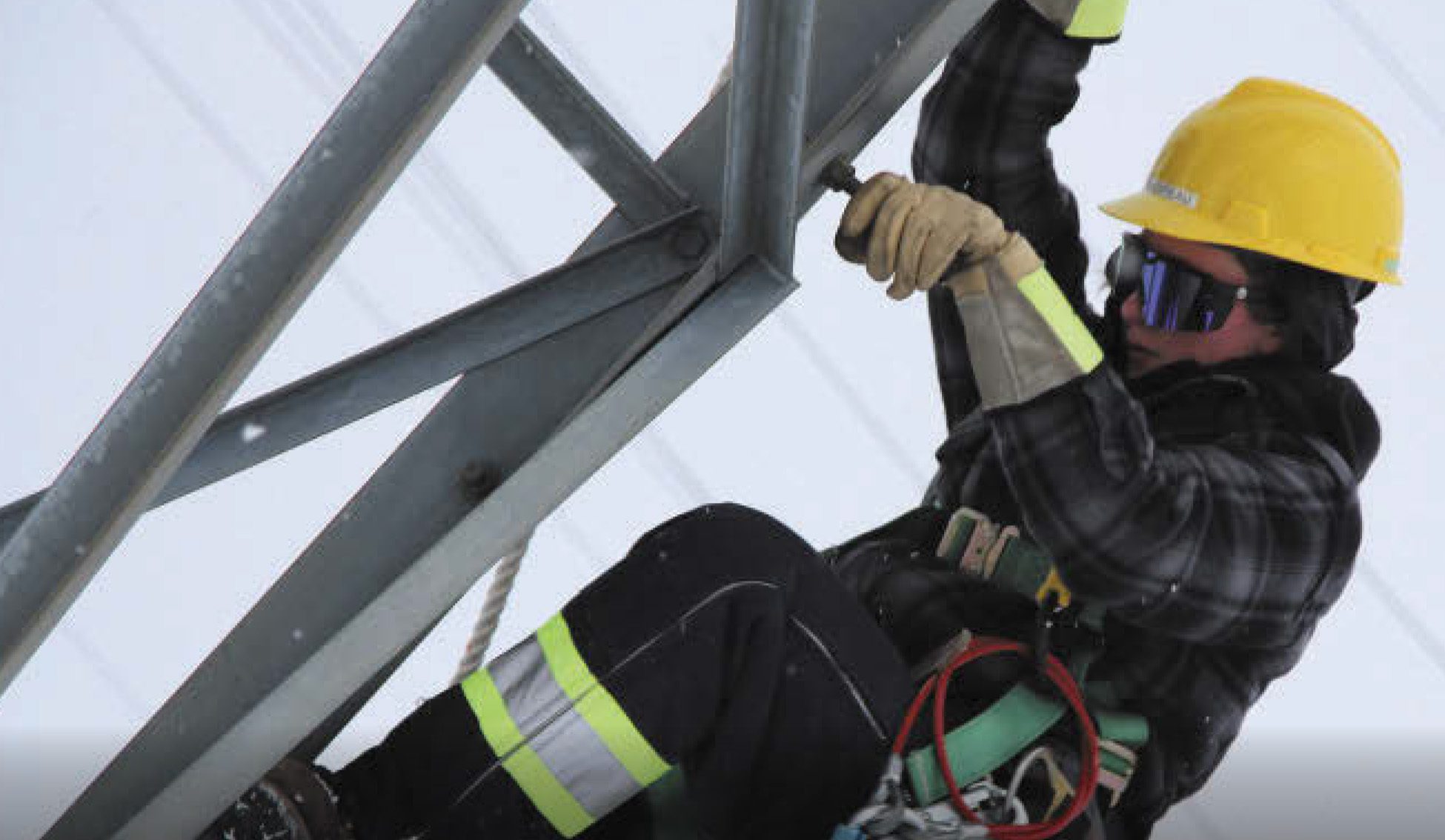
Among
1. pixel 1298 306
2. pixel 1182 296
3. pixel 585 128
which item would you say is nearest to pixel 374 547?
pixel 585 128

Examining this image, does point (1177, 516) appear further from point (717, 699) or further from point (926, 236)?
point (717, 699)

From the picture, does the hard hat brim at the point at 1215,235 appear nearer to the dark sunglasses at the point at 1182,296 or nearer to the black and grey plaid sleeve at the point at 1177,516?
the dark sunglasses at the point at 1182,296

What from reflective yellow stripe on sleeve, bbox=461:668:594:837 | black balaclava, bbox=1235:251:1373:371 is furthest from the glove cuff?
reflective yellow stripe on sleeve, bbox=461:668:594:837

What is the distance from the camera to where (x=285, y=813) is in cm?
163

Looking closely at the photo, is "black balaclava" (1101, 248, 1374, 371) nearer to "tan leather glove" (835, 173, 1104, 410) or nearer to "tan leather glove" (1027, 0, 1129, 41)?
"tan leather glove" (1027, 0, 1129, 41)

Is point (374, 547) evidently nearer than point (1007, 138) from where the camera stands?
Yes

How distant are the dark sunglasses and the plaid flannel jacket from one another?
2.5 inches

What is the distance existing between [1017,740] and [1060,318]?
0.43 meters

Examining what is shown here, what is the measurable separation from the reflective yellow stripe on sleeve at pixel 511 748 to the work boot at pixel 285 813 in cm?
15

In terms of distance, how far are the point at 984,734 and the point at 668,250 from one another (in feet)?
1.84

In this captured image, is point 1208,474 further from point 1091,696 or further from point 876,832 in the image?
point 876,832

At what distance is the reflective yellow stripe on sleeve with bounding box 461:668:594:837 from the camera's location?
168 centimetres

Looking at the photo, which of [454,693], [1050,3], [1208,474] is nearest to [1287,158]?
[1050,3]

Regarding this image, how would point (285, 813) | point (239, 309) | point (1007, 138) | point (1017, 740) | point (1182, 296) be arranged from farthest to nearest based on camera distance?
1. point (1007, 138)
2. point (1182, 296)
3. point (1017, 740)
4. point (285, 813)
5. point (239, 309)
